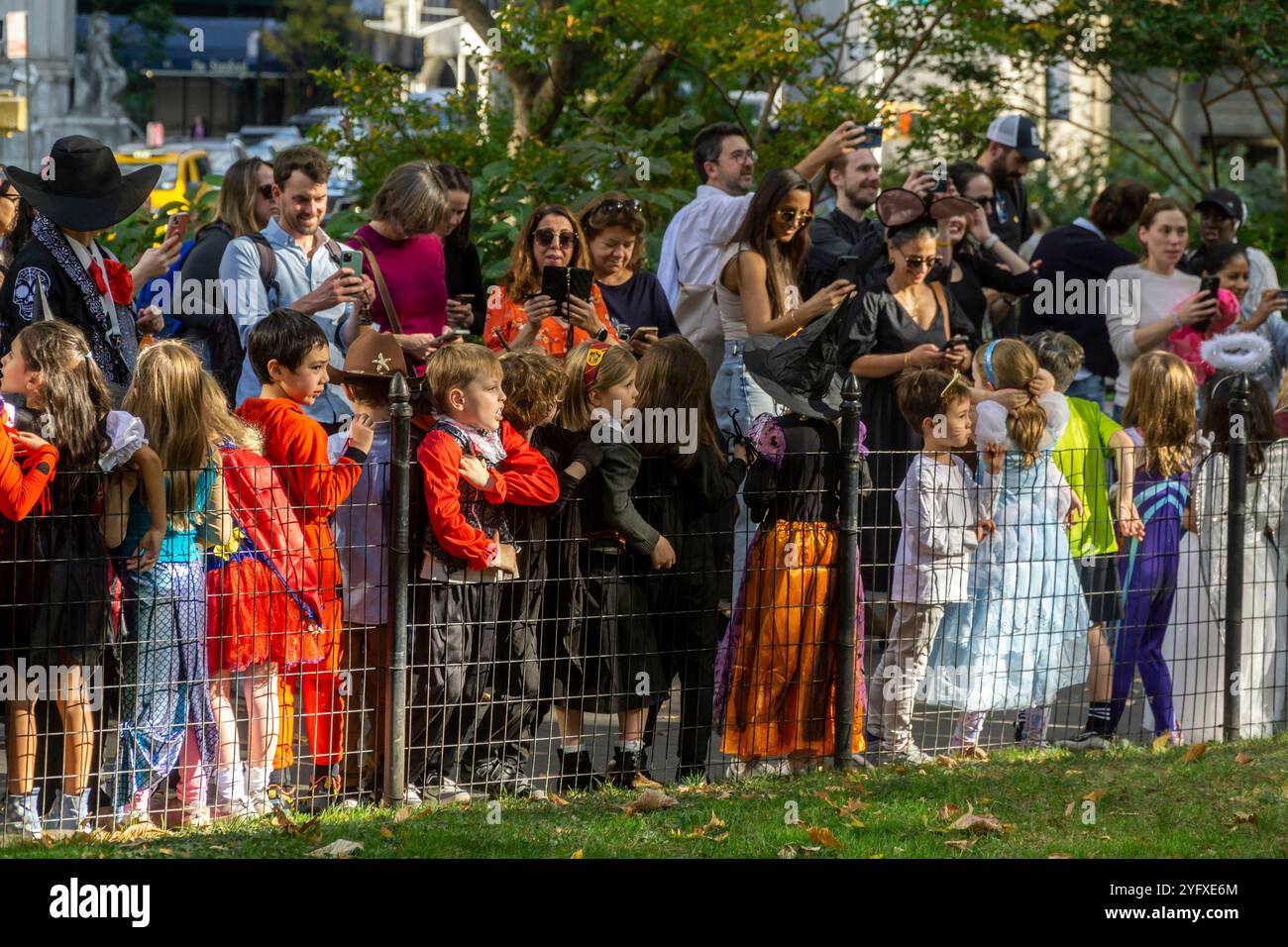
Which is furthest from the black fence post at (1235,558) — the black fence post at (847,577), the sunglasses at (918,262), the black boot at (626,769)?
the black boot at (626,769)

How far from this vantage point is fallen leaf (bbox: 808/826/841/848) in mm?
6096

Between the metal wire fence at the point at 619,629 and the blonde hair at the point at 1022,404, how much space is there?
0.08 metres

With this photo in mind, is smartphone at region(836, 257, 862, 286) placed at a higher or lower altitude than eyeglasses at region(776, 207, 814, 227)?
lower

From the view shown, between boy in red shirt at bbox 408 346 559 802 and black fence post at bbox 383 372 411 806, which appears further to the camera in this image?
boy in red shirt at bbox 408 346 559 802

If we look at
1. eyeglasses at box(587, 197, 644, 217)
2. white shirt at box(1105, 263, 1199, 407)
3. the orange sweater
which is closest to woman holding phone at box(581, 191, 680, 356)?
eyeglasses at box(587, 197, 644, 217)

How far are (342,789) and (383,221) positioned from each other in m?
2.77

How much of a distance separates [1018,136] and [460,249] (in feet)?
11.7

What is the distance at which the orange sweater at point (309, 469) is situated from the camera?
6453 millimetres

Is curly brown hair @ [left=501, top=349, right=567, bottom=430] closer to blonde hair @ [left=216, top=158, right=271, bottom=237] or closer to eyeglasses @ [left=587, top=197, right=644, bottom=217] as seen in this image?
eyeglasses @ [left=587, top=197, right=644, bottom=217]

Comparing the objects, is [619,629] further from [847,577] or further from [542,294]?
[542,294]

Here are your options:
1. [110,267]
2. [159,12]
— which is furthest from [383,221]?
[159,12]

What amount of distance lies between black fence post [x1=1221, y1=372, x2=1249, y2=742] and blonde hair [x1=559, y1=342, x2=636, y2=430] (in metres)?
2.75

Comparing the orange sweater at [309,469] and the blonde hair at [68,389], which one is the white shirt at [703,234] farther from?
the blonde hair at [68,389]

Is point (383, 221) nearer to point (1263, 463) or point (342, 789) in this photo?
point (342, 789)
